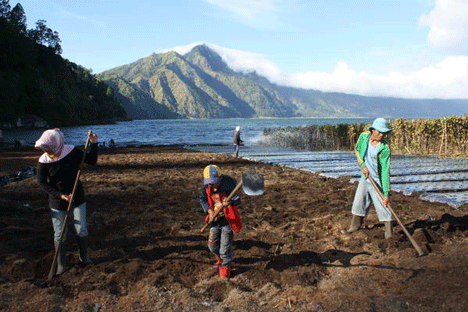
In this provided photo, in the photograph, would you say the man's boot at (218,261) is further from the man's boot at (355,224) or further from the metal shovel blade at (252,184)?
the man's boot at (355,224)

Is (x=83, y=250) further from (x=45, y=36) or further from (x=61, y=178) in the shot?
(x=45, y=36)

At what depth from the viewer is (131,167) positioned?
17391mm

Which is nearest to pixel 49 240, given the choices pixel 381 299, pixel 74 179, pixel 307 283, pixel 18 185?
pixel 74 179

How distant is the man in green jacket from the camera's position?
19.8ft

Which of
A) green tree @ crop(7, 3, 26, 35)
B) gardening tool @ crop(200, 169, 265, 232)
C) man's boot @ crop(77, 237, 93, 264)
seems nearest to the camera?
gardening tool @ crop(200, 169, 265, 232)

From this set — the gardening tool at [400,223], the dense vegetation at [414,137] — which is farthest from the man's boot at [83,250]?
the dense vegetation at [414,137]

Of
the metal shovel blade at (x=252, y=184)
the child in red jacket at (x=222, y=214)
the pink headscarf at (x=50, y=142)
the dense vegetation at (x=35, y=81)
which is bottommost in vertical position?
the child in red jacket at (x=222, y=214)

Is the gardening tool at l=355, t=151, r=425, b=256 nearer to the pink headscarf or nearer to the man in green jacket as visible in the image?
the man in green jacket

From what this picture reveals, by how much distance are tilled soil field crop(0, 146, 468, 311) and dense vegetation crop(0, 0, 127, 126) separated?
223 feet

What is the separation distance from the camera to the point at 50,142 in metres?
A: 4.69

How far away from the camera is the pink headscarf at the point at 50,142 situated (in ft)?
15.3

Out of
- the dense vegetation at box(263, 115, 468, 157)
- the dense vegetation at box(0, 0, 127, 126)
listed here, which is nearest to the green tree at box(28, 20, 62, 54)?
the dense vegetation at box(0, 0, 127, 126)

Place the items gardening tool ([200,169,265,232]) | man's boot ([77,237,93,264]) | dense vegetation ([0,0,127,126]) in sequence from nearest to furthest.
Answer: gardening tool ([200,169,265,232]), man's boot ([77,237,93,264]), dense vegetation ([0,0,127,126])

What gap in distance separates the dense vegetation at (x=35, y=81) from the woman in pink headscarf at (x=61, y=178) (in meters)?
69.5
